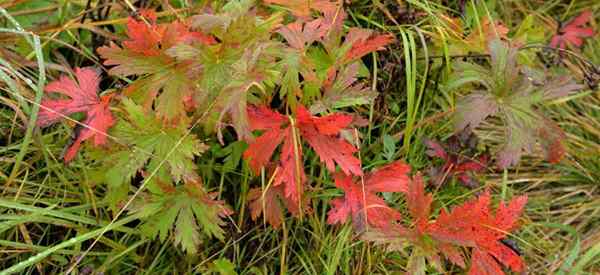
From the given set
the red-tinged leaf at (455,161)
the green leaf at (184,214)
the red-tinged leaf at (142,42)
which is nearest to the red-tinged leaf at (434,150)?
the red-tinged leaf at (455,161)

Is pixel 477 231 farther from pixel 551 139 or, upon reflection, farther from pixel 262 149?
pixel 262 149

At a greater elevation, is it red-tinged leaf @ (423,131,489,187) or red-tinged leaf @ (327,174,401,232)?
red-tinged leaf @ (327,174,401,232)

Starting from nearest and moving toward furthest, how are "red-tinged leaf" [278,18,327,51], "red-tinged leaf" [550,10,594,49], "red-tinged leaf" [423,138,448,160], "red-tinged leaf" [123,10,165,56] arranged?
A: "red-tinged leaf" [123,10,165,56] → "red-tinged leaf" [278,18,327,51] → "red-tinged leaf" [423,138,448,160] → "red-tinged leaf" [550,10,594,49]

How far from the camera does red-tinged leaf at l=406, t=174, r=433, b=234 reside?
1464 mm

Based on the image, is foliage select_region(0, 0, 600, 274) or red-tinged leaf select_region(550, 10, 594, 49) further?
red-tinged leaf select_region(550, 10, 594, 49)

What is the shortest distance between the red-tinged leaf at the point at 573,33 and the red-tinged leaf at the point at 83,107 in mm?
1415

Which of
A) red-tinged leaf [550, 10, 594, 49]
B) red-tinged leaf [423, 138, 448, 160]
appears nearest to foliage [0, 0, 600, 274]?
red-tinged leaf [423, 138, 448, 160]

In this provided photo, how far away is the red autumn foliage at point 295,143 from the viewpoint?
55.6 inches

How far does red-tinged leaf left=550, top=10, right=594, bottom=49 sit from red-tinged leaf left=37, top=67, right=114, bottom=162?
1415 mm

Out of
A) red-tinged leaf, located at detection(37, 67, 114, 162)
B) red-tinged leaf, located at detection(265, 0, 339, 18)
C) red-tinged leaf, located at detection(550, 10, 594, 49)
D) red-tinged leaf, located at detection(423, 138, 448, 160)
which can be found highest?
red-tinged leaf, located at detection(265, 0, 339, 18)

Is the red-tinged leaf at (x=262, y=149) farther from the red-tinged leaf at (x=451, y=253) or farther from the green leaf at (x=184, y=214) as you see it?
the red-tinged leaf at (x=451, y=253)

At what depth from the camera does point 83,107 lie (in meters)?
1.48

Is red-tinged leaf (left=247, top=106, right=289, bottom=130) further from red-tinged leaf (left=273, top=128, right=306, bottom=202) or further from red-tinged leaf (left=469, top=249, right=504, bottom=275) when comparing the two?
red-tinged leaf (left=469, top=249, right=504, bottom=275)

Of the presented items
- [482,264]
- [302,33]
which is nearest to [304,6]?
[302,33]
